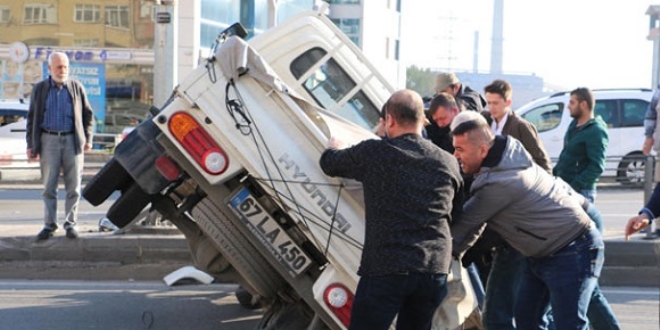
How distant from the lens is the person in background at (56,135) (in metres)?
9.48

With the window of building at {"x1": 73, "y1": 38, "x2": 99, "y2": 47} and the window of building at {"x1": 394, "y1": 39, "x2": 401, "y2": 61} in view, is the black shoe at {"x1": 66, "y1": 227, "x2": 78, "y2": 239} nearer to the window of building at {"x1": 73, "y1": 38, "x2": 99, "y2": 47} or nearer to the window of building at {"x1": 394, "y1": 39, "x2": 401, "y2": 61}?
the window of building at {"x1": 73, "y1": 38, "x2": 99, "y2": 47}

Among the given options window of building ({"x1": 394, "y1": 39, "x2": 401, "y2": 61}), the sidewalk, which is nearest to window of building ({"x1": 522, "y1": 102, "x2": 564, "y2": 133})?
the sidewalk

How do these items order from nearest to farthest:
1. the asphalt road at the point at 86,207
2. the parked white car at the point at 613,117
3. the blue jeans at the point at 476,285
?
the blue jeans at the point at 476,285 → the asphalt road at the point at 86,207 → the parked white car at the point at 613,117

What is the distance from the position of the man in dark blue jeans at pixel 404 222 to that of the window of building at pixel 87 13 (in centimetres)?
2930

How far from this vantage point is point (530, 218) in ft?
17.7

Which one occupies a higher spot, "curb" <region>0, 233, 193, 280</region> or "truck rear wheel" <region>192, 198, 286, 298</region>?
"truck rear wheel" <region>192, 198, 286, 298</region>

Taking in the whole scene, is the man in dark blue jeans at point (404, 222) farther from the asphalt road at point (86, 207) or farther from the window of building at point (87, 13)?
the window of building at point (87, 13)

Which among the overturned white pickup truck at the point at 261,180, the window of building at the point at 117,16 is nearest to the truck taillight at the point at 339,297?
the overturned white pickup truck at the point at 261,180

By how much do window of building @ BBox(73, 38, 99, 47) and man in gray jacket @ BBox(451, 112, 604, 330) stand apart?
1141 inches

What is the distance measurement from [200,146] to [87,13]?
28.5m

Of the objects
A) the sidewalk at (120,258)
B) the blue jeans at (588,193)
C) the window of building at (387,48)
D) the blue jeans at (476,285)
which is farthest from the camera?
the window of building at (387,48)

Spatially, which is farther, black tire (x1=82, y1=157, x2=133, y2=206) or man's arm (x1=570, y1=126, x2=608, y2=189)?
man's arm (x1=570, y1=126, x2=608, y2=189)

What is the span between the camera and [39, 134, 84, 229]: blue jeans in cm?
947

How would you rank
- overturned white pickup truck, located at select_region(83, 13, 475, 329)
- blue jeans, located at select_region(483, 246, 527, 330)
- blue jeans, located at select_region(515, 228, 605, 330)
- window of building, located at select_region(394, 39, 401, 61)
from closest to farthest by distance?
blue jeans, located at select_region(515, 228, 605, 330) → overturned white pickup truck, located at select_region(83, 13, 475, 329) → blue jeans, located at select_region(483, 246, 527, 330) → window of building, located at select_region(394, 39, 401, 61)
